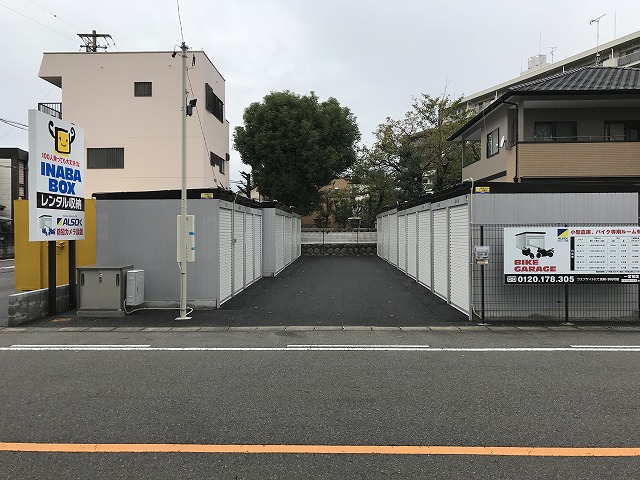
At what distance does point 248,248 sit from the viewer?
A: 590 inches

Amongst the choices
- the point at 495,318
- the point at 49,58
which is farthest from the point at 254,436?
the point at 49,58

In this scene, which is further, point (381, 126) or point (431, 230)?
point (381, 126)

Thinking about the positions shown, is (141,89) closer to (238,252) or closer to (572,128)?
(238,252)

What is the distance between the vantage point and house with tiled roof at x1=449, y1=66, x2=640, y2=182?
55.7 ft

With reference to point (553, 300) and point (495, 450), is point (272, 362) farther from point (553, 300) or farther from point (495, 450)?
point (553, 300)

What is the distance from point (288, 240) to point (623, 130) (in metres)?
15.2

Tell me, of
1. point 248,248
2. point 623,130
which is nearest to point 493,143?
point 623,130

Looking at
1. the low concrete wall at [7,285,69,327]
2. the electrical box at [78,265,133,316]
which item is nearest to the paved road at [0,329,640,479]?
the low concrete wall at [7,285,69,327]

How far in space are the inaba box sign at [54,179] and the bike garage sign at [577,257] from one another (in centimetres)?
916

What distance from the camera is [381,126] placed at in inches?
1404

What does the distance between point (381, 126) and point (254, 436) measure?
33793 millimetres

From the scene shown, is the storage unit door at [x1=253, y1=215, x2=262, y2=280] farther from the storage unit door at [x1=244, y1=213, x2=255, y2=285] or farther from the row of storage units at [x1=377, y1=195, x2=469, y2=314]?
the row of storage units at [x1=377, y1=195, x2=469, y2=314]

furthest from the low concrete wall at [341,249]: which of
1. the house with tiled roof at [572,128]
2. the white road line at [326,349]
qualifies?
the white road line at [326,349]

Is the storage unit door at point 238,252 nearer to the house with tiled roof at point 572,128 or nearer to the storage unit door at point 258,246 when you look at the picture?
the storage unit door at point 258,246
